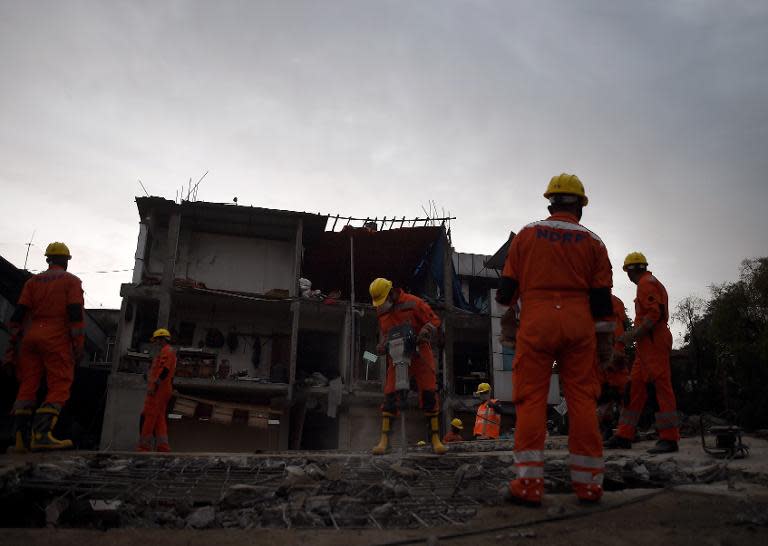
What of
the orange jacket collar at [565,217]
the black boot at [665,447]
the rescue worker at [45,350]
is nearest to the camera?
the orange jacket collar at [565,217]

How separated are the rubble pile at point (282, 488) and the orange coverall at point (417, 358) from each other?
96 centimetres

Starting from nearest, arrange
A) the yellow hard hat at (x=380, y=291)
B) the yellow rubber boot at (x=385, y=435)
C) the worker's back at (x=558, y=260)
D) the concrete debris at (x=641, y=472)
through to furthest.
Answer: the worker's back at (x=558, y=260), the concrete debris at (x=641, y=472), the yellow rubber boot at (x=385, y=435), the yellow hard hat at (x=380, y=291)

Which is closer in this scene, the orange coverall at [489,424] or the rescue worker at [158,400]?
the rescue worker at [158,400]

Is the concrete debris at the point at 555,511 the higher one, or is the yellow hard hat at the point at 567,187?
the yellow hard hat at the point at 567,187

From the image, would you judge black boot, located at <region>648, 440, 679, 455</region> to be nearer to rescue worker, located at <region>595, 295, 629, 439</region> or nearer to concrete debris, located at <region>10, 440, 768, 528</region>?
concrete debris, located at <region>10, 440, 768, 528</region>

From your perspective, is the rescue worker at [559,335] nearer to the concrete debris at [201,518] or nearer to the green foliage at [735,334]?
the concrete debris at [201,518]

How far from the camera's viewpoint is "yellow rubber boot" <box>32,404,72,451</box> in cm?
612

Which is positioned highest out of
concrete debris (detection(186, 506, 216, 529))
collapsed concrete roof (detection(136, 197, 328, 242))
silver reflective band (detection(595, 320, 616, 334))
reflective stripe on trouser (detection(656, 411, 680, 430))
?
collapsed concrete roof (detection(136, 197, 328, 242))

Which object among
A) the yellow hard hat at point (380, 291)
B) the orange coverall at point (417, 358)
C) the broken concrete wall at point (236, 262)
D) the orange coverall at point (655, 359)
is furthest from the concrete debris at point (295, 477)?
→ the broken concrete wall at point (236, 262)

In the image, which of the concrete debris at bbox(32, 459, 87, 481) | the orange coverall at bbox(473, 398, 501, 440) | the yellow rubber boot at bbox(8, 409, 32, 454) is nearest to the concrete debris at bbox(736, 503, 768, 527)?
the concrete debris at bbox(32, 459, 87, 481)

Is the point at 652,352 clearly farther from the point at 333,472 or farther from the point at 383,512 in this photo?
the point at 383,512

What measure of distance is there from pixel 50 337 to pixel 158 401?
11.8ft

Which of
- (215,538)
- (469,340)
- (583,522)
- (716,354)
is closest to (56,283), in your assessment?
(215,538)

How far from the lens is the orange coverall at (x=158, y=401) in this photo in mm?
9430
